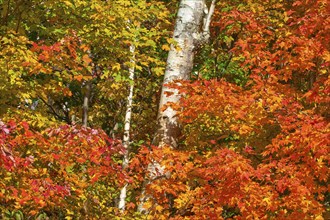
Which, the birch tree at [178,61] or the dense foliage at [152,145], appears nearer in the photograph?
the dense foliage at [152,145]

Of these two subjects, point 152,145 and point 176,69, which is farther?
point 176,69

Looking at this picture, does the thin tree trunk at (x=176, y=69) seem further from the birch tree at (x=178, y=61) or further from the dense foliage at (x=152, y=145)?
the dense foliage at (x=152, y=145)

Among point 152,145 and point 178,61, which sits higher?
point 178,61

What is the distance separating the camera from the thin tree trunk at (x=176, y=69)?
25.4 ft

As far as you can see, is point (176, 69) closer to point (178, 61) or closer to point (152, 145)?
point (178, 61)

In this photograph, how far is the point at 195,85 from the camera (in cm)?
726

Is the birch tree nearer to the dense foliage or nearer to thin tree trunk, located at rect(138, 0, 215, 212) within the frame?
thin tree trunk, located at rect(138, 0, 215, 212)


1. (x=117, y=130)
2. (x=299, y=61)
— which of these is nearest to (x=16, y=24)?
(x=299, y=61)


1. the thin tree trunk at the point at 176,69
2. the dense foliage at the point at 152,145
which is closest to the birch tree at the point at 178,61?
the thin tree trunk at the point at 176,69

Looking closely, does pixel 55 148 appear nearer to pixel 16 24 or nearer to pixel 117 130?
pixel 16 24

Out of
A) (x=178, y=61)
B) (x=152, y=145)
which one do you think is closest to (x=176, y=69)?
(x=178, y=61)

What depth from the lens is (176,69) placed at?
27.0 ft

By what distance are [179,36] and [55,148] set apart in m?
3.27

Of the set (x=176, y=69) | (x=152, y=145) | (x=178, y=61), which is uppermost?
(x=178, y=61)
